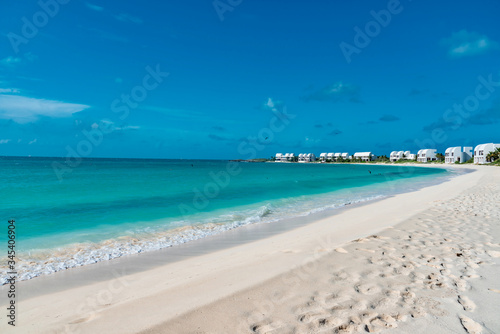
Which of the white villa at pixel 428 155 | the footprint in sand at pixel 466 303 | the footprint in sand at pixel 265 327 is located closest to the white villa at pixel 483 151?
the white villa at pixel 428 155

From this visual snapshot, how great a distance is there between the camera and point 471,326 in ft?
10.3

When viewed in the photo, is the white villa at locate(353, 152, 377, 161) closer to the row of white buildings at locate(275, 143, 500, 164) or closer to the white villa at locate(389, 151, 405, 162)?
the row of white buildings at locate(275, 143, 500, 164)

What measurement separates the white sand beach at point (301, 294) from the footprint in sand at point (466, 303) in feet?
0.04

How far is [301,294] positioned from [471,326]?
194 centimetres

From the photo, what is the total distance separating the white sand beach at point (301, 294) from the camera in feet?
10.9

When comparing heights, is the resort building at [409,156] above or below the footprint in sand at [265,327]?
above

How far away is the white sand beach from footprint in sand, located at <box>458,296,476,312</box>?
0.01m

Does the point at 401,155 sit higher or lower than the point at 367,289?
higher

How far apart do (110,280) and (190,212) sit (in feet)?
28.2

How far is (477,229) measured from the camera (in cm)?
771

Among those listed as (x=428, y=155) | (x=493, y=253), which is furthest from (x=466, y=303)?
(x=428, y=155)

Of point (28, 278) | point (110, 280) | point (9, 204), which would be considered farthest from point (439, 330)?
point (9, 204)

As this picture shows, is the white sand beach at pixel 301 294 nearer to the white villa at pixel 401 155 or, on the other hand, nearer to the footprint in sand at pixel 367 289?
the footprint in sand at pixel 367 289

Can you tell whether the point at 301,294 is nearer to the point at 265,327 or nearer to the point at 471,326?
the point at 265,327
